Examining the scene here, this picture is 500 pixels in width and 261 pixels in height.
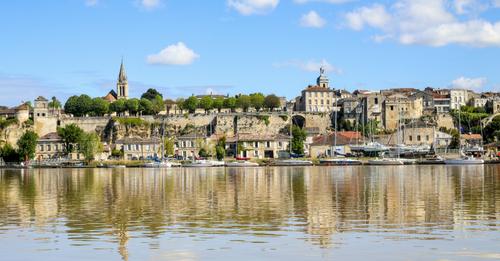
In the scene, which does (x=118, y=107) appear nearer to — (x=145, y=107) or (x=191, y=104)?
(x=145, y=107)

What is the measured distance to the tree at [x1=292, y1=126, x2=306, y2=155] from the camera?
76.8 m

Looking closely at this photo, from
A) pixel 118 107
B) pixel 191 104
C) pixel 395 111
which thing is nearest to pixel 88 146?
pixel 118 107

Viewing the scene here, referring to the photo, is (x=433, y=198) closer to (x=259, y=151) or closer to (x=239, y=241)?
(x=239, y=241)

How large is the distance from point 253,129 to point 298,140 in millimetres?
12222

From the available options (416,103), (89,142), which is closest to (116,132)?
(89,142)

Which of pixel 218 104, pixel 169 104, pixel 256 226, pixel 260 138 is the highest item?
pixel 169 104

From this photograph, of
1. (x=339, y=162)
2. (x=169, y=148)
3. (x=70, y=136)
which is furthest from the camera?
(x=70, y=136)

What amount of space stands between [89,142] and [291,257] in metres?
65.8

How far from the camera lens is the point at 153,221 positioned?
1933cm

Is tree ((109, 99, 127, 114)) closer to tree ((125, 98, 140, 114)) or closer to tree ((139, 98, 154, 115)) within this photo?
tree ((125, 98, 140, 114))

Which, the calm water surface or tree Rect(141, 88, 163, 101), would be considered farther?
tree Rect(141, 88, 163, 101)

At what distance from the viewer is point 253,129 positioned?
8944 centimetres

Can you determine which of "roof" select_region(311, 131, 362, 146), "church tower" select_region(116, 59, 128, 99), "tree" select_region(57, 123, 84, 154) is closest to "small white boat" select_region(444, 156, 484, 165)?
"roof" select_region(311, 131, 362, 146)

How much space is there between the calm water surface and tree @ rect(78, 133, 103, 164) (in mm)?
47476
